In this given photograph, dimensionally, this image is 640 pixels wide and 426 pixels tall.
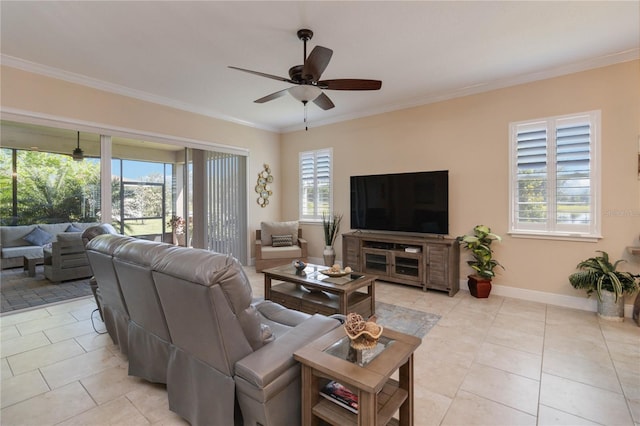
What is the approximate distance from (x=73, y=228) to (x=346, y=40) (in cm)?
433

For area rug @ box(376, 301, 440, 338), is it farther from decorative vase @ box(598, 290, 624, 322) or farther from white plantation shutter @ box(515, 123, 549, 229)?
white plantation shutter @ box(515, 123, 549, 229)

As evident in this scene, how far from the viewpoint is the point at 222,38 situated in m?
2.87

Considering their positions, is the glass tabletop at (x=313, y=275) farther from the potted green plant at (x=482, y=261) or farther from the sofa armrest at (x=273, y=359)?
the potted green plant at (x=482, y=261)

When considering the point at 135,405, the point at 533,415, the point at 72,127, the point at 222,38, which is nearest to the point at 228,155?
the point at 72,127

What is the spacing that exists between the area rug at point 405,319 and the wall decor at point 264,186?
11.6ft

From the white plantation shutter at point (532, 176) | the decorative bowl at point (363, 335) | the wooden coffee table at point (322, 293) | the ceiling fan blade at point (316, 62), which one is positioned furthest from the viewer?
the white plantation shutter at point (532, 176)

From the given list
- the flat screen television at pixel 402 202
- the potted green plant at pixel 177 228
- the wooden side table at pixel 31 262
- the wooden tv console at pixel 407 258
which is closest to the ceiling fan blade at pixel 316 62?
the flat screen television at pixel 402 202

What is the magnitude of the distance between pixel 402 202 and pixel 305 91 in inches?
101

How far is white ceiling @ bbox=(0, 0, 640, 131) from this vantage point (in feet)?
8.06

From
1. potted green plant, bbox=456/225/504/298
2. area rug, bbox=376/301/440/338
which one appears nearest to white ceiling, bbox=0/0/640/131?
potted green plant, bbox=456/225/504/298

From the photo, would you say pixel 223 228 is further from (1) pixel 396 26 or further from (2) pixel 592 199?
(2) pixel 592 199

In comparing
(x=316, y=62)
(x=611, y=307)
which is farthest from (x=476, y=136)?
(x=316, y=62)

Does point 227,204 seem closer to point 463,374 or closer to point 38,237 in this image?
point 38,237

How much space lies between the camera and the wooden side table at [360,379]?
1179 mm
